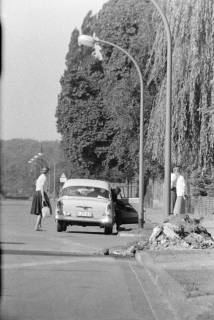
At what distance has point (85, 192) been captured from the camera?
26281 millimetres

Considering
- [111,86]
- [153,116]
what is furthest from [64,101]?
[153,116]

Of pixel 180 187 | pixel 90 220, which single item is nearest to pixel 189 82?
pixel 180 187

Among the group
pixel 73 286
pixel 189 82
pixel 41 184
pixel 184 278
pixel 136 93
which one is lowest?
pixel 73 286

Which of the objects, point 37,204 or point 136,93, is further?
point 136,93

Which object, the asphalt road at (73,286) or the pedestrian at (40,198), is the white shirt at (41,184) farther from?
the asphalt road at (73,286)

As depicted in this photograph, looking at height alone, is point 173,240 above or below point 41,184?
below

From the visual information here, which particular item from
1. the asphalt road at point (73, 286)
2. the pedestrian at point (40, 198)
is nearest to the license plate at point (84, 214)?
the pedestrian at point (40, 198)

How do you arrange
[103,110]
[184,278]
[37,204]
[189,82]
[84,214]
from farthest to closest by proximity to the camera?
1. [103,110]
2. [189,82]
3. [84,214]
4. [37,204]
5. [184,278]

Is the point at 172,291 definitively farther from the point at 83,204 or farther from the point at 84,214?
the point at 83,204

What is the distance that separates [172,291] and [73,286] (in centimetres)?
169

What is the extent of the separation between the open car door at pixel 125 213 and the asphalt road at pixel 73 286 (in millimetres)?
8477

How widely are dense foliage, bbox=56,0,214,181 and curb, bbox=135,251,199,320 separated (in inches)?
368

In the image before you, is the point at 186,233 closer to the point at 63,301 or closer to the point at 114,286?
the point at 114,286

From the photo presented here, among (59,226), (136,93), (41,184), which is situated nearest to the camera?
(41,184)
